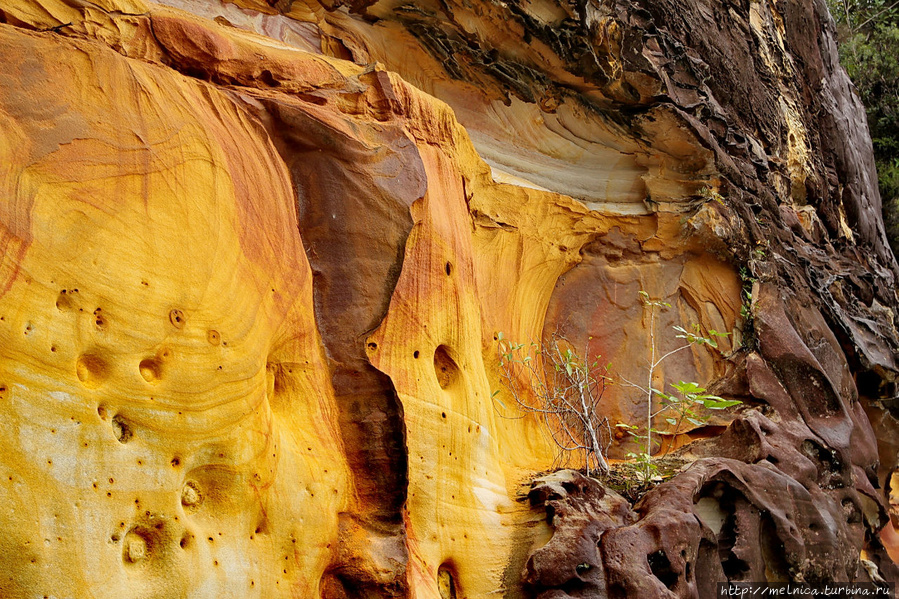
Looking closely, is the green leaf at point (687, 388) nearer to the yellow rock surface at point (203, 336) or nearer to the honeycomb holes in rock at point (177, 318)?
the yellow rock surface at point (203, 336)

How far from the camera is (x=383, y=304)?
3.84 metres

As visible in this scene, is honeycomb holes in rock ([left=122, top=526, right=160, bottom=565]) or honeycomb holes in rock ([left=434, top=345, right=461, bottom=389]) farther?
honeycomb holes in rock ([left=434, top=345, right=461, bottom=389])

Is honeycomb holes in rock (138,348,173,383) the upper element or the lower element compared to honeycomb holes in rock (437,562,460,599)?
upper

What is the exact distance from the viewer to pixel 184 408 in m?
2.95

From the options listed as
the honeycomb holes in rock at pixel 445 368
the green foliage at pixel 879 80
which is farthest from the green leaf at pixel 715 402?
the green foliage at pixel 879 80

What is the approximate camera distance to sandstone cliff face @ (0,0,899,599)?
2.73 metres

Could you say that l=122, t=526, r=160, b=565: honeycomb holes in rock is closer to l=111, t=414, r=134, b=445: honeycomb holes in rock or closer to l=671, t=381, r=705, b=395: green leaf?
l=111, t=414, r=134, b=445: honeycomb holes in rock

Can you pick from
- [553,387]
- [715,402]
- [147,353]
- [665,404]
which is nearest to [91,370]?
[147,353]

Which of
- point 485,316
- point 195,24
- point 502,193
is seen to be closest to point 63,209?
point 195,24

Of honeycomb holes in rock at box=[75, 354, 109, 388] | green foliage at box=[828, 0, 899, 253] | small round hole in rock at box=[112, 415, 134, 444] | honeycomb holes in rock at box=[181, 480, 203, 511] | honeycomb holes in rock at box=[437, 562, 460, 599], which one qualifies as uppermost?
green foliage at box=[828, 0, 899, 253]

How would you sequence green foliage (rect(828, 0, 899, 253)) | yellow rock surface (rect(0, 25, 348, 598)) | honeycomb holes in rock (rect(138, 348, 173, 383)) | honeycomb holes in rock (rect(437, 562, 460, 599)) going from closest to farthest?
yellow rock surface (rect(0, 25, 348, 598))
honeycomb holes in rock (rect(138, 348, 173, 383))
honeycomb holes in rock (rect(437, 562, 460, 599))
green foliage (rect(828, 0, 899, 253))

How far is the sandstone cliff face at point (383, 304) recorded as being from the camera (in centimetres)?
273

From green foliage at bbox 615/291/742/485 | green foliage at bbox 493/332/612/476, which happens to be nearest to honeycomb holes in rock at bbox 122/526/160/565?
green foliage at bbox 493/332/612/476

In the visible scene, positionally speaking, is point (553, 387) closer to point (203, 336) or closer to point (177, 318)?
point (203, 336)
